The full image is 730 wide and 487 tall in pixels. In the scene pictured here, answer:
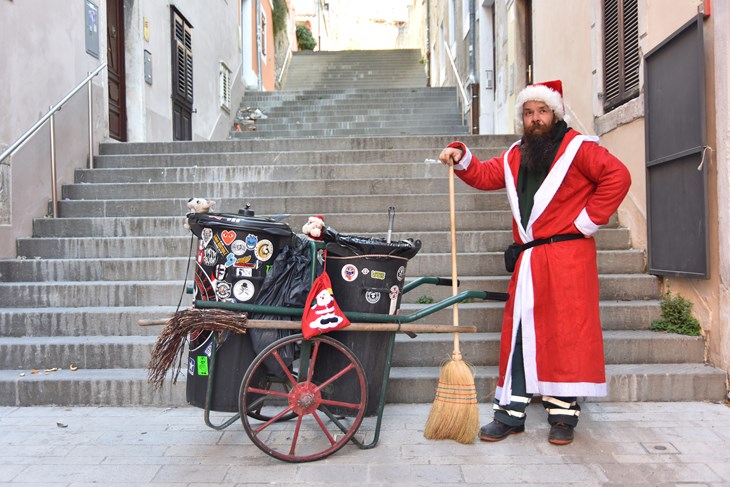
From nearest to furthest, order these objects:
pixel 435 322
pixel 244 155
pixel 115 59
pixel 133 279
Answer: pixel 435 322, pixel 133 279, pixel 244 155, pixel 115 59

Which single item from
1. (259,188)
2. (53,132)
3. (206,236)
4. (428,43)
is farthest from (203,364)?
(428,43)

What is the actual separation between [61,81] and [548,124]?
5184 millimetres

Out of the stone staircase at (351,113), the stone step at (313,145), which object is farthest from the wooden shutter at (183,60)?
the stone step at (313,145)

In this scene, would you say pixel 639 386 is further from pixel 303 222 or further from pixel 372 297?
pixel 303 222

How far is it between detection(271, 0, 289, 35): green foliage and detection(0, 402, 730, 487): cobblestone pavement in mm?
19016

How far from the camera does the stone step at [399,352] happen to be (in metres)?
4.29

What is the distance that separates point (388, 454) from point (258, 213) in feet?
11.4

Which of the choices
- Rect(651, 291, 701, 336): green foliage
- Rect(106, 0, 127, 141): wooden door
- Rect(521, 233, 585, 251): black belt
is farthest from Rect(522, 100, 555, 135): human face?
Rect(106, 0, 127, 141): wooden door

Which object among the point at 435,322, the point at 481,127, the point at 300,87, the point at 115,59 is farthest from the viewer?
the point at 300,87

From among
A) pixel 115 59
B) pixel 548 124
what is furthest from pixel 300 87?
pixel 548 124

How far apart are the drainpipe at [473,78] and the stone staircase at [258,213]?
4.10 m

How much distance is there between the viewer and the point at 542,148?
11.1ft

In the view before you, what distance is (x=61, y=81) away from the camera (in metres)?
6.41

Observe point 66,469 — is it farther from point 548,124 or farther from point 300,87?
point 300,87
